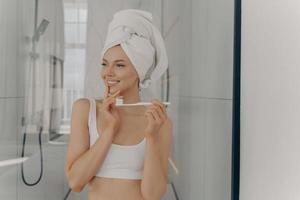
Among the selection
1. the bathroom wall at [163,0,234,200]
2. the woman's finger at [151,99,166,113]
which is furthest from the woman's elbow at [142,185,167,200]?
the woman's finger at [151,99,166,113]

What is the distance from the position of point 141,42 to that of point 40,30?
308mm

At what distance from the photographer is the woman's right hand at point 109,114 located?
114 cm

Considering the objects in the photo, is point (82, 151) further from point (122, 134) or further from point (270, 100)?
point (270, 100)

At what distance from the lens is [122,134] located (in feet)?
3.81

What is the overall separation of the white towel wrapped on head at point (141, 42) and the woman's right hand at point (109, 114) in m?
0.10

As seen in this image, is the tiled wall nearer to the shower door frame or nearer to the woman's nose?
the shower door frame

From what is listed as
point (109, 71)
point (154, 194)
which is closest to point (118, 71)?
point (109, 71)

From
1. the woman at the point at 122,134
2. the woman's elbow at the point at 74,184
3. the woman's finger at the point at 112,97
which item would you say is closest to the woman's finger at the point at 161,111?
the woman at the point at 122,134

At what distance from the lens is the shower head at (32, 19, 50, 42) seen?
47.6 inches

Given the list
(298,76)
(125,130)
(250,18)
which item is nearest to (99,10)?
(125,130)

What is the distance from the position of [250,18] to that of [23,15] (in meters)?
0.71

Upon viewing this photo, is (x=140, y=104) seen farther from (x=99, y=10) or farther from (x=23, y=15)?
(x=23, y=15)

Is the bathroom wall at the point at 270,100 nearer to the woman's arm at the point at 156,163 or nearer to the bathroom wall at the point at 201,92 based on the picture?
the bathroom wall at the point at 201,92

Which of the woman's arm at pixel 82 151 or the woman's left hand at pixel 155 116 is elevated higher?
the woman's left hand at pixel 155 116
